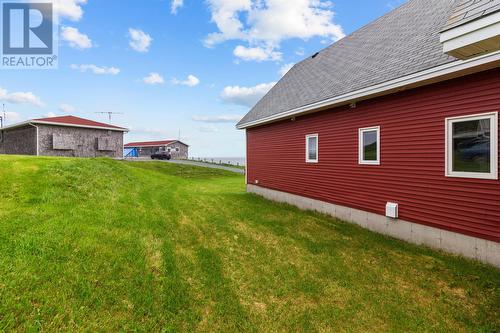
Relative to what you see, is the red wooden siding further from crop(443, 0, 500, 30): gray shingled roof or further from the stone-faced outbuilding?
the stone-faced outbuilding

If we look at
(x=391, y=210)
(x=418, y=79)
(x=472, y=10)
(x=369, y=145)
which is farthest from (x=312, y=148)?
(x=472, y=10)

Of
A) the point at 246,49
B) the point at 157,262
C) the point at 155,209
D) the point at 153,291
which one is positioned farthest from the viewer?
the point at 246,49

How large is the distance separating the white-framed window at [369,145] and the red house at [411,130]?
31mm

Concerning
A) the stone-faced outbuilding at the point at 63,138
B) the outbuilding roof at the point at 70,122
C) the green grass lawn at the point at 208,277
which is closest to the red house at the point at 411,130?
the green grass lawn at the point at 208,277

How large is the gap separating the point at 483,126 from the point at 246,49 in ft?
72.9

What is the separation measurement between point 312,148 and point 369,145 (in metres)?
2.81

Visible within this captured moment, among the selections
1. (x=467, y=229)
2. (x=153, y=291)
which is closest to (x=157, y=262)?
(x=153, y=291)

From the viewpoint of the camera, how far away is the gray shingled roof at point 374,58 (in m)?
7.06

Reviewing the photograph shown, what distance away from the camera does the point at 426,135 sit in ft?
21.5

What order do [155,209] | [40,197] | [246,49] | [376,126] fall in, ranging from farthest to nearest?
1. [246,49]
2. [155,209]
3. [376,126]
4. [40,197]

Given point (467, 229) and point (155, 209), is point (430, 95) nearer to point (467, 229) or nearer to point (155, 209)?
point (467, 229)

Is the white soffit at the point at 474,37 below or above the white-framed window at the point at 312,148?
above

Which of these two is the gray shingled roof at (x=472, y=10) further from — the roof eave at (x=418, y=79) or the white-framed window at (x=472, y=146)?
the white-framed window at (x=472, y=146)

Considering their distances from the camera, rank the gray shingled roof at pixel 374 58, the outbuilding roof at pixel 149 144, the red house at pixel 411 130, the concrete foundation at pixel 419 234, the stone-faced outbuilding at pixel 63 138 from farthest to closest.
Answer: the outbuilding roof at pixel 149 144, the stone-faced outbuilding at pixel 63 138, the gray shingled roof at pixel 374 58, the concrete foundation at pixel 419 234, the red house at pixel 411 130
